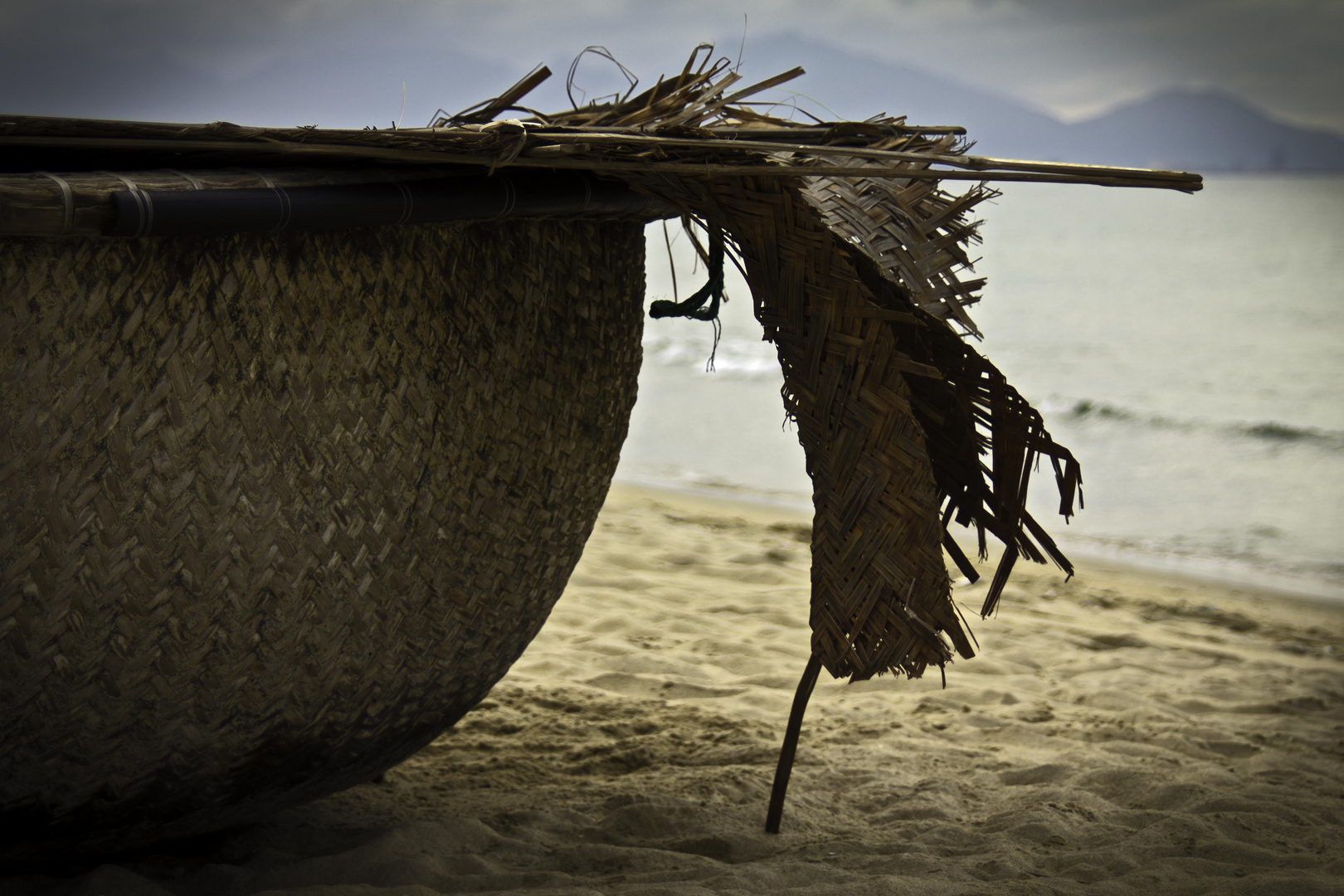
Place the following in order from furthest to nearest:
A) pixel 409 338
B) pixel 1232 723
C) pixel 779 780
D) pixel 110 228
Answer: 1. pixel 1232 723
2. pixel 779 780
3. pixel 409 338
4. pixel 110 228

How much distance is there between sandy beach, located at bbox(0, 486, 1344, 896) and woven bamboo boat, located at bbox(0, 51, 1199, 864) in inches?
9.3

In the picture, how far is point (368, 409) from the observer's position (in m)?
1.54

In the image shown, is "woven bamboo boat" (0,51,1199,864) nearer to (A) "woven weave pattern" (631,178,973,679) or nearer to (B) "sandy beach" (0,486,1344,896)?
(A) "woven weave pattern" (631,178,973,679)

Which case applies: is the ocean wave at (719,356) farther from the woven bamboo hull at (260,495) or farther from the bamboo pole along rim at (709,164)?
the bamboo pole along rim at (709,164)

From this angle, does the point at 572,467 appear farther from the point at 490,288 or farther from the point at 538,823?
the point at 538,823

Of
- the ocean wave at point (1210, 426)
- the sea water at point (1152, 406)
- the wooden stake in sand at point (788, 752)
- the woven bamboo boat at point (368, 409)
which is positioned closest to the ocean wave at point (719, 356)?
the sea water at point (1152, 406)

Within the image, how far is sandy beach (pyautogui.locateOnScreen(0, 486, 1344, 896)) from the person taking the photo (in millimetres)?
1826

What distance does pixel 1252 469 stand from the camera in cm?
703

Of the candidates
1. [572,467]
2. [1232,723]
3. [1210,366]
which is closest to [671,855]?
[572,467]

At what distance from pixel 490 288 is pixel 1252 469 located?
22.0 ft

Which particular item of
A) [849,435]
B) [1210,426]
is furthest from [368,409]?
[1210,426]

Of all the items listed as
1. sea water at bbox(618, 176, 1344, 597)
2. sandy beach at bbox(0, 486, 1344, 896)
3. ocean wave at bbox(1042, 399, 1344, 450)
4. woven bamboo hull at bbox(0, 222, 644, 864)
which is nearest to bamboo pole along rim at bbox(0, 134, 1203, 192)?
woven bamboo hull at bbox(0, 222, 644, 864)

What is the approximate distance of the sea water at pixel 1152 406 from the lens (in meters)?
5.50

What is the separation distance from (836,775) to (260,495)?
4.68ft
